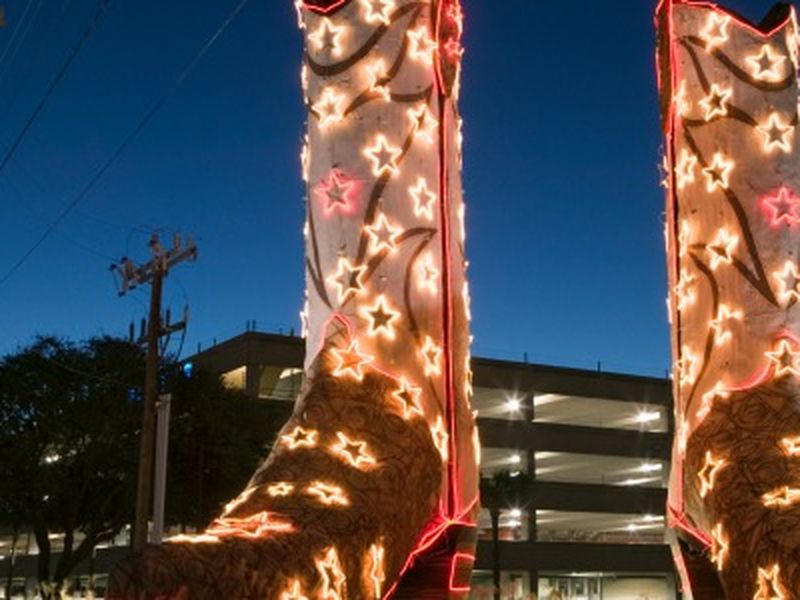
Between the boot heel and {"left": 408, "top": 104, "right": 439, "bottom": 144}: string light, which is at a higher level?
{"left": 408, "top": 104, "right": 439, "bottom": 144}: string light

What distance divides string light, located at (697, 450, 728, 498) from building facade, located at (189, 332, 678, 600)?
28592 millimetres

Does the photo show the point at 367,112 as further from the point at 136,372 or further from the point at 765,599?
the point at 136,372

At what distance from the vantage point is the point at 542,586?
35188 mm

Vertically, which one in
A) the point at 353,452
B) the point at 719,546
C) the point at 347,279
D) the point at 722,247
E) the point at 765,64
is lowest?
the point at 719,546

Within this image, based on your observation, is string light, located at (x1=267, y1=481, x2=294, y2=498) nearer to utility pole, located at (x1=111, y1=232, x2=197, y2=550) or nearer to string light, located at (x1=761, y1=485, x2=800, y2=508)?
string light, located at (x1=761, y1=485, x2=800, y2=508)

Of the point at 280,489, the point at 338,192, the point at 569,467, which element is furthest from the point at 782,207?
the point at 569,467

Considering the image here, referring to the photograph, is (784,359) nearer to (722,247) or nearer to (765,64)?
(722,247)

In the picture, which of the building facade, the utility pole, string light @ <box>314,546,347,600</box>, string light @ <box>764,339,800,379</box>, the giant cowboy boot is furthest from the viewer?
the building facade

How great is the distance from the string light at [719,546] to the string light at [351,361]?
53.1 inches

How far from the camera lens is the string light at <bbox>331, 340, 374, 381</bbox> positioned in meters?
4.12

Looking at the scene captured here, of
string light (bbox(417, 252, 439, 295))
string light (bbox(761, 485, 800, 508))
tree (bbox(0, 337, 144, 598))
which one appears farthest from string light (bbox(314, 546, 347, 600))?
tree (bbox(0, 337, 144, 598))

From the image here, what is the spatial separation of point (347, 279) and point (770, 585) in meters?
1.96

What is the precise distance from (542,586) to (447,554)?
32.2m

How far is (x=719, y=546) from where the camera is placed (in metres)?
3.56
